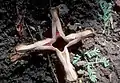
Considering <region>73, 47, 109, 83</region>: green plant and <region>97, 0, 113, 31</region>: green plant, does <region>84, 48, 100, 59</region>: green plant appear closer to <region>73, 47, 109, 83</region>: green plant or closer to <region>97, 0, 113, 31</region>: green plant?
<region>73, 47, 109, 83</region>: green plant

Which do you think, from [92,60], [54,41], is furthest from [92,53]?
[54,41]

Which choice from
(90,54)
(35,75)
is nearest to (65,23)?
(90,54)

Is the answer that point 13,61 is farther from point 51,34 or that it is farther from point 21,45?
point 51,34

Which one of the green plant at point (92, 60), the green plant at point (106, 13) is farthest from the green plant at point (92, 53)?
the green plant at point (106, 13)

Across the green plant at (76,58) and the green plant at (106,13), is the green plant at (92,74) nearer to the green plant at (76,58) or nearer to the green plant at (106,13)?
the green plant at (76,58)

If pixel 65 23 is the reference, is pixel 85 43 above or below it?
below

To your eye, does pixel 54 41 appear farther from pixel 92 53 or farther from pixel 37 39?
pixel 92 53

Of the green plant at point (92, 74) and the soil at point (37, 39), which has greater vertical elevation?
the soil at point (37, 39)

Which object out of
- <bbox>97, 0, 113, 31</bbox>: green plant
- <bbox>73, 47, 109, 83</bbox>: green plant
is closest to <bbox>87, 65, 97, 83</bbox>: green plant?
<bbox>73, 47, 109, 83</bbox>: green plant
